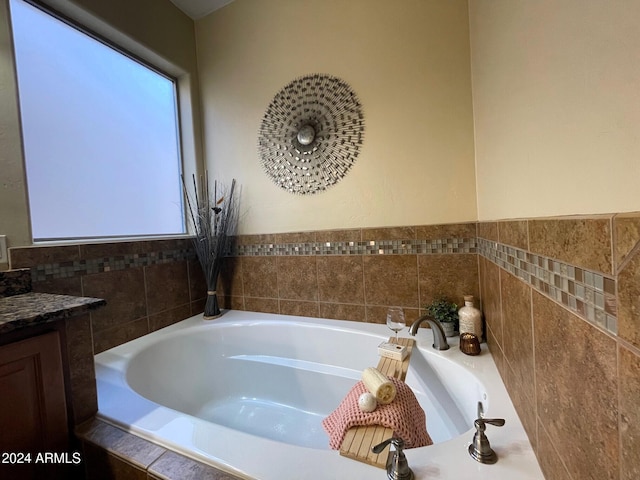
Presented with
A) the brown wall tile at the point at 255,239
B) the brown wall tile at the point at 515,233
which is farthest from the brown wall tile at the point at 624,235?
the brown wall tile at the point at 255,239

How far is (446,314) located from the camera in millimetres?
1359

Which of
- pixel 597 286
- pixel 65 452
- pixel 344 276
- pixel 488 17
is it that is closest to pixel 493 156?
pixel 488 17

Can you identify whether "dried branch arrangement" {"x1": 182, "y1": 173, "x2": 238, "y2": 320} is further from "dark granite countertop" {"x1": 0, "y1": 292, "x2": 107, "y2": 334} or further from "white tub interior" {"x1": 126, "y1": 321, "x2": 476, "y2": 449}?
"dark granite countertop" {"x1": 0, "y1": 292, "x2": 107, "y2": 334}

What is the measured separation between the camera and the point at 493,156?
3.39 feet

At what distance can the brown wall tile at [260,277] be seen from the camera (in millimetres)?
1839

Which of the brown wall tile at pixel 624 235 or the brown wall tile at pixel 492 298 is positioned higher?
the brown wall tile at pixel 624 235

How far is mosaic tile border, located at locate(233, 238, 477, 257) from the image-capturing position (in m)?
1.42

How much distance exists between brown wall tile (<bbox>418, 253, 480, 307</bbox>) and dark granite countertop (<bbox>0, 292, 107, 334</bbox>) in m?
1.45

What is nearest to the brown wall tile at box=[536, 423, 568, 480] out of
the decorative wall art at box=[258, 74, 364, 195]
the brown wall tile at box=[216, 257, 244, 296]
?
the decorative wall art at box=[258, 74, 364, 195]

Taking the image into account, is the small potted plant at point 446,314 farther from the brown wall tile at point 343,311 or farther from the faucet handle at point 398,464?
the faucet handle at point 398,464

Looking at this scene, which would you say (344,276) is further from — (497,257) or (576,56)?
(576,56)

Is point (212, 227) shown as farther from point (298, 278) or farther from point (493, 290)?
point (493, 290)

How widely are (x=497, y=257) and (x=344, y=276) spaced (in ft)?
2.87

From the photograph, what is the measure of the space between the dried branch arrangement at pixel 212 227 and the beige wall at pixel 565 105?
5.37ft
